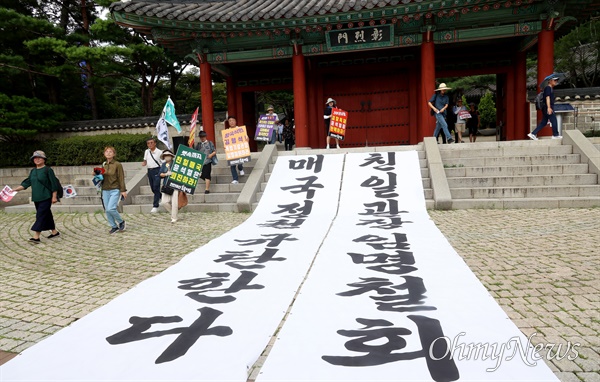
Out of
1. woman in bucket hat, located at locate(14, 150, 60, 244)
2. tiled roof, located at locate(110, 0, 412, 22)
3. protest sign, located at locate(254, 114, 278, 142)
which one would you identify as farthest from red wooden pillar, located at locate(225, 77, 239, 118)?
woman in bucket hat, located at locate(14, 150, 60, 244)

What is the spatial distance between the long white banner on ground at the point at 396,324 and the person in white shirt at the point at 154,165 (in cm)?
474

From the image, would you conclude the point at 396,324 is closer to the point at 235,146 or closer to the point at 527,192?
the point at 527,192

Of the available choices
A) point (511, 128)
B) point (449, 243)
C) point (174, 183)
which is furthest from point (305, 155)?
point (511, 128)

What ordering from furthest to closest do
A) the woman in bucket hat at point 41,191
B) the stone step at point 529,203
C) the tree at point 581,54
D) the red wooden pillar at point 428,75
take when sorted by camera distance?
1. the tree at point 581,54
2. the red wooden pillar at point 428,75
3. the stone step at point 529,203
4. the woman in bucket hat at point 41,191

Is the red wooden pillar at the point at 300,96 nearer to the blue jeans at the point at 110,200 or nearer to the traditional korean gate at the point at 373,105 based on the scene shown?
the traditional korean gate at the point at 373,105

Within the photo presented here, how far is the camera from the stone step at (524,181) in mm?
7992

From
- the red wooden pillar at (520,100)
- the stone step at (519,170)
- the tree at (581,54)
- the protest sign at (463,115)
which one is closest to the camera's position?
the stone step at (519,170)

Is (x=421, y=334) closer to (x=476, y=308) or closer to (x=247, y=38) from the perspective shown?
(x=476, y=308)

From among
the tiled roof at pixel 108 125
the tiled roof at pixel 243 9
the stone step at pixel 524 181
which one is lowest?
the stone step at pixel 524 181

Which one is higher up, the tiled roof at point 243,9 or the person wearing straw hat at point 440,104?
the tiled roof at point 243,9

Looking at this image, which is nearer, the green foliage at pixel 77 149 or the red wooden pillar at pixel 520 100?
the red wooden pillar at pixel 520 100

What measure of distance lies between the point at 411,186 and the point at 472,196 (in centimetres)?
117

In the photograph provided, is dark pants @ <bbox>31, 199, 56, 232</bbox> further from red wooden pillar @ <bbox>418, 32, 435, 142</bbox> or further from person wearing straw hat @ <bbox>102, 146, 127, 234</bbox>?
red wooden pillar @ <bbox>418, 32, 435, 142</bbox>

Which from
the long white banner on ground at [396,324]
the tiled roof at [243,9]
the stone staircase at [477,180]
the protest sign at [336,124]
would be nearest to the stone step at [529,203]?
the stone staircase at [477,180]
